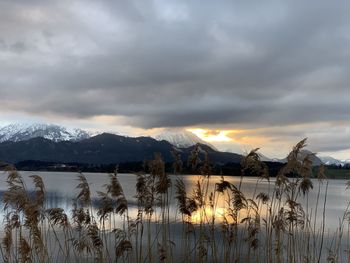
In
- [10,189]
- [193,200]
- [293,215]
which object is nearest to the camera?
[10,189]

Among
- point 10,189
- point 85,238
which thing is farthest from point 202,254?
point 10,189

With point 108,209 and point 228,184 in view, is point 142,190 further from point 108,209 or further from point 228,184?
point 228,184

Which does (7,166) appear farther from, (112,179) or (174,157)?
(174,157)

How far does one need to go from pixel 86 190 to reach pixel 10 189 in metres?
1.66

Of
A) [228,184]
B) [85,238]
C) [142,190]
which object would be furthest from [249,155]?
[85,238]

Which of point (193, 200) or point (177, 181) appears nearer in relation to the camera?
point (177, 181)

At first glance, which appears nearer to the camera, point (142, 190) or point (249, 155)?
point (249, 155)

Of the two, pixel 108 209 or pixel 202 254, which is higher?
pixel 108 209

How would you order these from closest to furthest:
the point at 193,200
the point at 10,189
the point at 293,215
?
the point at 10,189
the point at 293,215
the point at 193,200

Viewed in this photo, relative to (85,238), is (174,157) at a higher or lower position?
higher

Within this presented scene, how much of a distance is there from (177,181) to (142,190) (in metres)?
1.01

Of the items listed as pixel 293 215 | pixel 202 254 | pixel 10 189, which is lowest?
pixel 202 254

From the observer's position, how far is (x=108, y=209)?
32.5ft

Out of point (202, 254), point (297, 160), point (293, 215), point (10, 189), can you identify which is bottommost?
point (202, 254)
